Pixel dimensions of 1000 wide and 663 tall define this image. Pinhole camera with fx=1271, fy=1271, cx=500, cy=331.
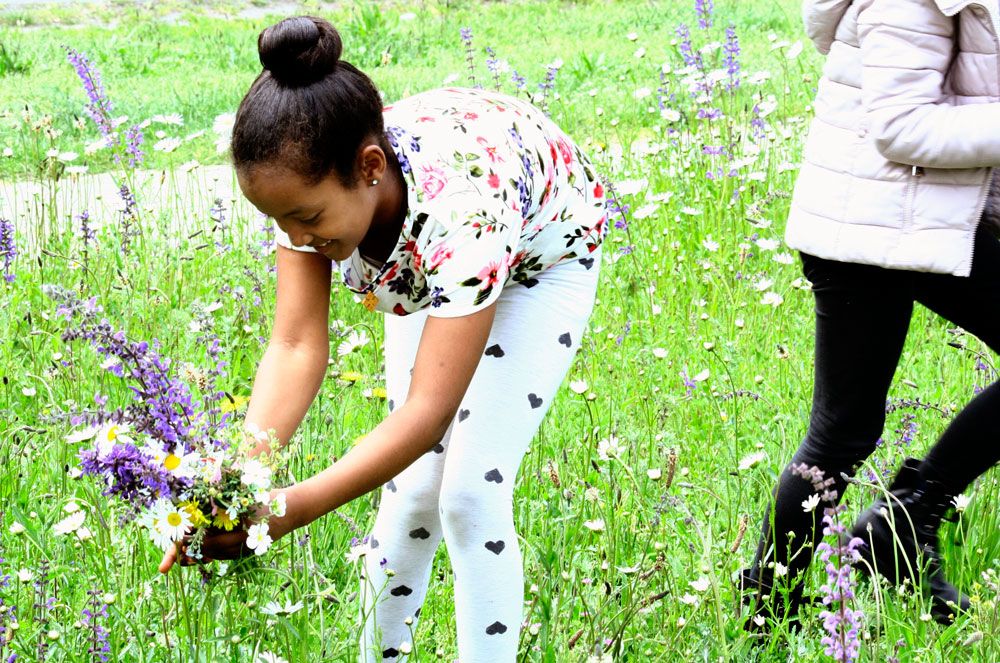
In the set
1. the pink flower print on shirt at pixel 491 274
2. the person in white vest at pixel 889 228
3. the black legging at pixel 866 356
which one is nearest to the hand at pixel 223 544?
the pink flower print on shirt at pixel 491 274

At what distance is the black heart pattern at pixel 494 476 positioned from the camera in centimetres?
228

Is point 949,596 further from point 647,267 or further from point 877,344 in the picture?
point 647,267

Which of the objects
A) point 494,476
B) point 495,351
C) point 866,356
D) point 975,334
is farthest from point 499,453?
point 975,334

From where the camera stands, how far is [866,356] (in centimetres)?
250

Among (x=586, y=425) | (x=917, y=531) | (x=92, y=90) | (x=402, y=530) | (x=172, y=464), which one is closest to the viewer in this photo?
(x=172, y=464)

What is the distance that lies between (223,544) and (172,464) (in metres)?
0.20

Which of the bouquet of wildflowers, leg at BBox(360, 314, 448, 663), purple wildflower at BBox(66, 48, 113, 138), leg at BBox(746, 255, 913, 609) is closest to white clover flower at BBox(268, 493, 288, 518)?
the bouquet of wildflowers

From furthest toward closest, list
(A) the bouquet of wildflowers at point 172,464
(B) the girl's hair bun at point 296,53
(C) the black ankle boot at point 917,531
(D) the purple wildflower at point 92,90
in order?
1. (D) the purple wildflower at point 92,90
2. (C) the black ankle boot at point 917,531
3. (B) the girl's hair bun at point 296,53
4. (A) the bouquet of wildflowers at point 172,464

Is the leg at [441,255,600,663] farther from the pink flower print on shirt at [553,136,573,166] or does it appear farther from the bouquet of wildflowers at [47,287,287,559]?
the bouquet of wildflowers at [47,287,287,559]

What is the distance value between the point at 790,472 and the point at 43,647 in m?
1.49

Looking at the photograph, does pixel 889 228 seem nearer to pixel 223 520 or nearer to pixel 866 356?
pixel 866 356

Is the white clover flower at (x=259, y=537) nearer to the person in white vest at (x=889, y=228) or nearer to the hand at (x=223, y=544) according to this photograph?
the hand at (x=223, y=544)

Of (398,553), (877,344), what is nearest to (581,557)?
(398,553)

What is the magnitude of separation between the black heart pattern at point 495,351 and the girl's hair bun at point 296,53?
609 millimetres
